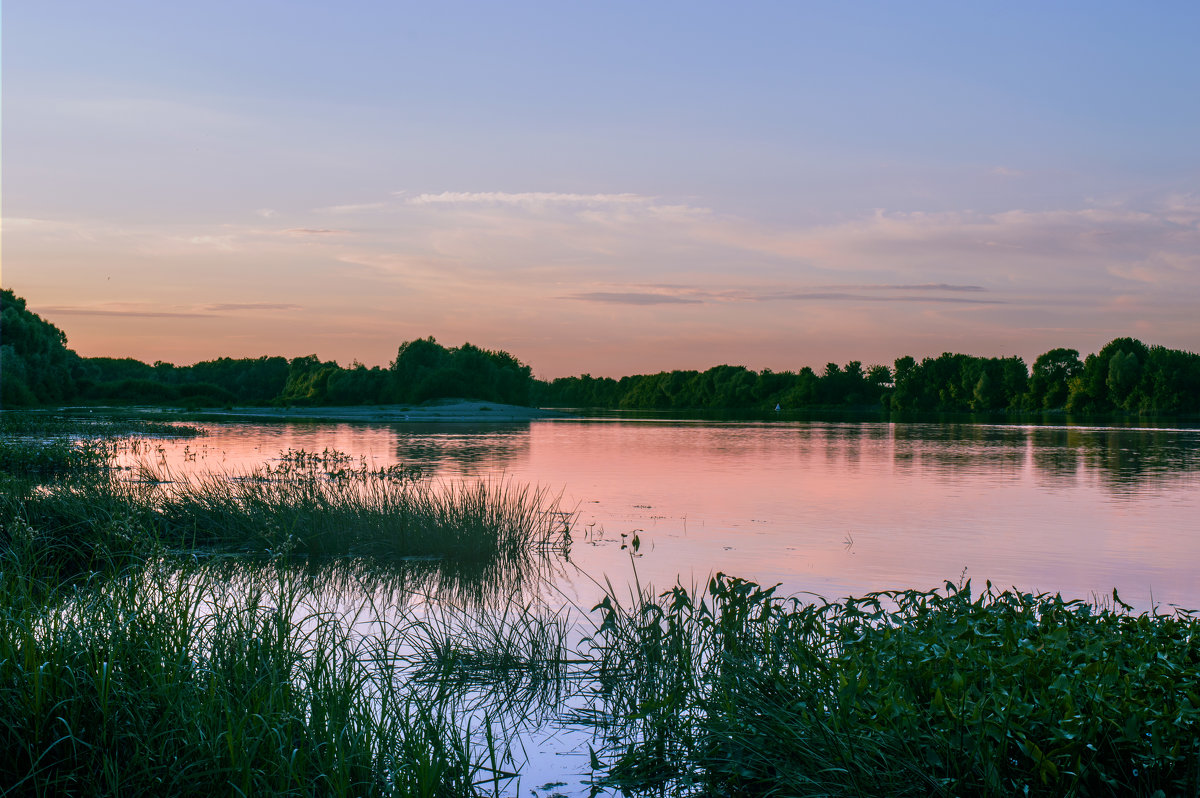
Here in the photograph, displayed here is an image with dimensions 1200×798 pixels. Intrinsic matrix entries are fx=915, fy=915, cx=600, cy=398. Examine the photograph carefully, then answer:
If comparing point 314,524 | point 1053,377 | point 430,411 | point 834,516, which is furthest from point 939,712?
point 1053,377

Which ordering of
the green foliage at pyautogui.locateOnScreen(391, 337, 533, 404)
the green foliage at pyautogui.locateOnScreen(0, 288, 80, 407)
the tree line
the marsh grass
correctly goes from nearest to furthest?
1. the marsh grass
2. the green foliage at pyautogui.locateOnScreen(0, 288, 80, 407)
3. the tree line
4. the green foliage at pyautogui.locateOnScreen(391, 337, 533, 404)

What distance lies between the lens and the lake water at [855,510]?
463 inches

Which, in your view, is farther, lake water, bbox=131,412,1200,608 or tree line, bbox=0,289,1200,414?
tree line, bbox=0,289,1200,414

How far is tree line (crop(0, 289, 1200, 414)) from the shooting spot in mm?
75312

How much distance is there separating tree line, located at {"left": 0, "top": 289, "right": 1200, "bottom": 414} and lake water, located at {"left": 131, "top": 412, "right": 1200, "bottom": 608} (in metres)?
46.1

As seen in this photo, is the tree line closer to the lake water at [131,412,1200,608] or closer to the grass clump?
the lake water at [131,412,1200,608]

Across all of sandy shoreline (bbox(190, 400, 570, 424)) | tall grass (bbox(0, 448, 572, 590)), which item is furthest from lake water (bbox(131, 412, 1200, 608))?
sandy shoreline (bbox(190, 400, 570, 424))

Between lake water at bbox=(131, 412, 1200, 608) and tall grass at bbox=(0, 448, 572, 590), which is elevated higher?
tall grass at bbox=(0, 448, 572, 590)

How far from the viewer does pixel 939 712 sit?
403 cm

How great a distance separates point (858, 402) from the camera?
161875 millimetres

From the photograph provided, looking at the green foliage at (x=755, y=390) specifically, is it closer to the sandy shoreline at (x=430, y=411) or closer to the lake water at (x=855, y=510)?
the sandy shoreline at (x=430, y=411)

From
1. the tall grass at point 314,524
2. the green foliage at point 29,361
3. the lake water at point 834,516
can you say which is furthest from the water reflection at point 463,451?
the green foliage at point 29,361

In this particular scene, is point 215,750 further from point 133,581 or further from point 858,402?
point 858,402

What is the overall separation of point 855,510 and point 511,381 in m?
95.0
